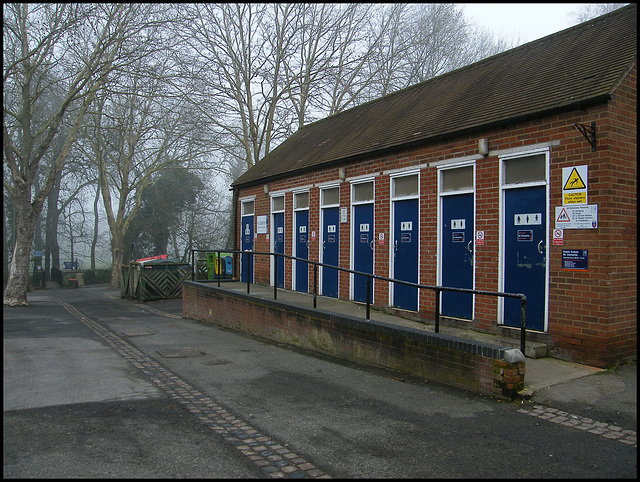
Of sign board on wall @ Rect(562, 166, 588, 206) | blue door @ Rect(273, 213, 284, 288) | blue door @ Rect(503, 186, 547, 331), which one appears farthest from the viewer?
blue door @ Rect(273, 213, 284, 288)

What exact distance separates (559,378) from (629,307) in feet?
5.81

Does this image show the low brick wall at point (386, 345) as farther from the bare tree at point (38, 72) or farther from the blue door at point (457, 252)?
the bare tree at point (38, 72)

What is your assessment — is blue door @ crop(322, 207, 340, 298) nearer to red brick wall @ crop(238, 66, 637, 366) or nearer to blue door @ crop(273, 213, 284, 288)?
→ blue door @ crop(273, 213, 284, 288)

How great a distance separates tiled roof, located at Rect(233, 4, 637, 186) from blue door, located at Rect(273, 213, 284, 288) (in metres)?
1.20

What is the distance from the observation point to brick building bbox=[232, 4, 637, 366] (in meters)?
7.16

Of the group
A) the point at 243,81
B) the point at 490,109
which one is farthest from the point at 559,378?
the point at 243,81

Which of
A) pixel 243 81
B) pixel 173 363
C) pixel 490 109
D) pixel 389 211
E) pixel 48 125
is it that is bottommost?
pixel 173 363

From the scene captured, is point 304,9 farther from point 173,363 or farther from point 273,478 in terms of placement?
point 273,478

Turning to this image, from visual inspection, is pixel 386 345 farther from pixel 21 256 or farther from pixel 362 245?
pixel 21 256

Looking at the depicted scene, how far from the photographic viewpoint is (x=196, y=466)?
165 inches

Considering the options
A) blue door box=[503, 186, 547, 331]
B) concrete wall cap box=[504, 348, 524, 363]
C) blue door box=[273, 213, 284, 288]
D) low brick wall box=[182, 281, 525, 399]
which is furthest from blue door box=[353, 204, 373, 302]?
concrete wall cap box=[504, 348, 524, 363]

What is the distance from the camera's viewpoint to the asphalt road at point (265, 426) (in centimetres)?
421

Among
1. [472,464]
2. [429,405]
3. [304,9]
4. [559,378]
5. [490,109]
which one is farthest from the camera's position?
[304,9]

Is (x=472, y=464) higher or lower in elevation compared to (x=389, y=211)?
lower
